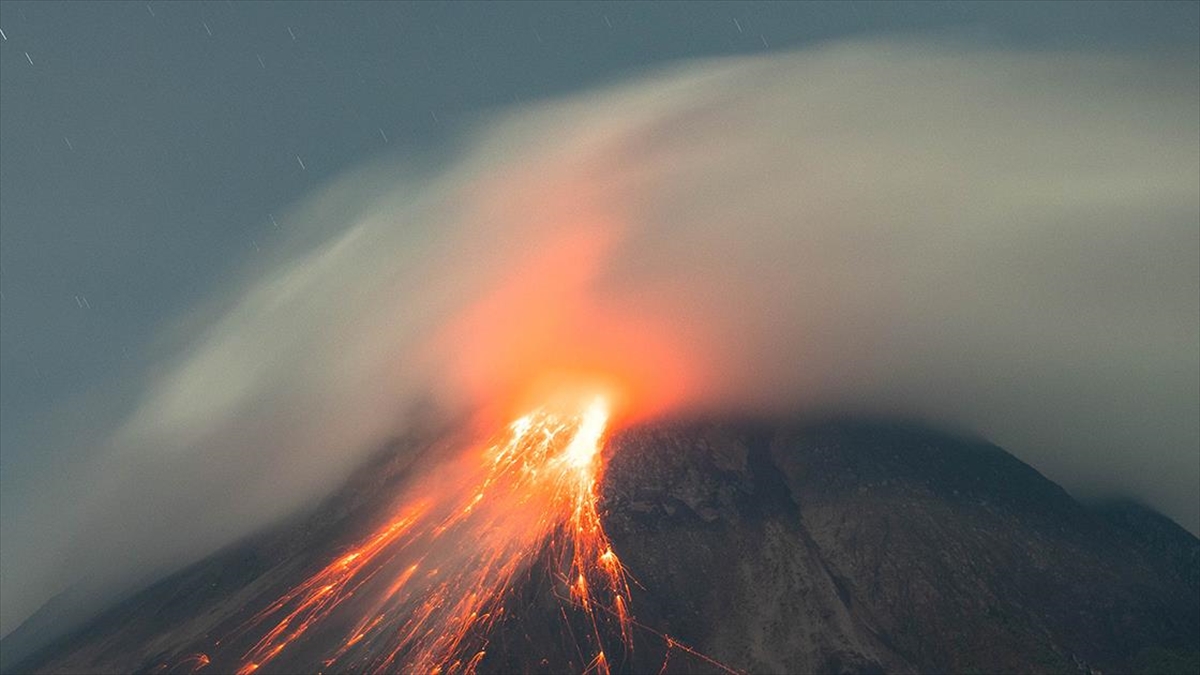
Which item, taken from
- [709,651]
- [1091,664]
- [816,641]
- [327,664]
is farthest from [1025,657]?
[327,664]

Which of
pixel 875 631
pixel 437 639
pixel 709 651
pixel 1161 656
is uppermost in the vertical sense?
pixel 437 639

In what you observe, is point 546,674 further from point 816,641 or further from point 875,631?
point 875,631

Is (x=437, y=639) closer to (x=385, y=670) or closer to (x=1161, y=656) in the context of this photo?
(x=385, y=670)

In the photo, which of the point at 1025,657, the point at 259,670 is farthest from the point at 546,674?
the point at 1025,657

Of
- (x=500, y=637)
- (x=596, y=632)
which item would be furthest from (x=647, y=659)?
(x=500, y=637)

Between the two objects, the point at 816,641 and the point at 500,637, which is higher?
the point at 500,637

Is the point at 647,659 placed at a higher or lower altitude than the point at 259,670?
lower

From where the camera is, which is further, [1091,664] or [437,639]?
[437,639]

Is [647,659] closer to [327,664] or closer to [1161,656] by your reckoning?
[327,664]
